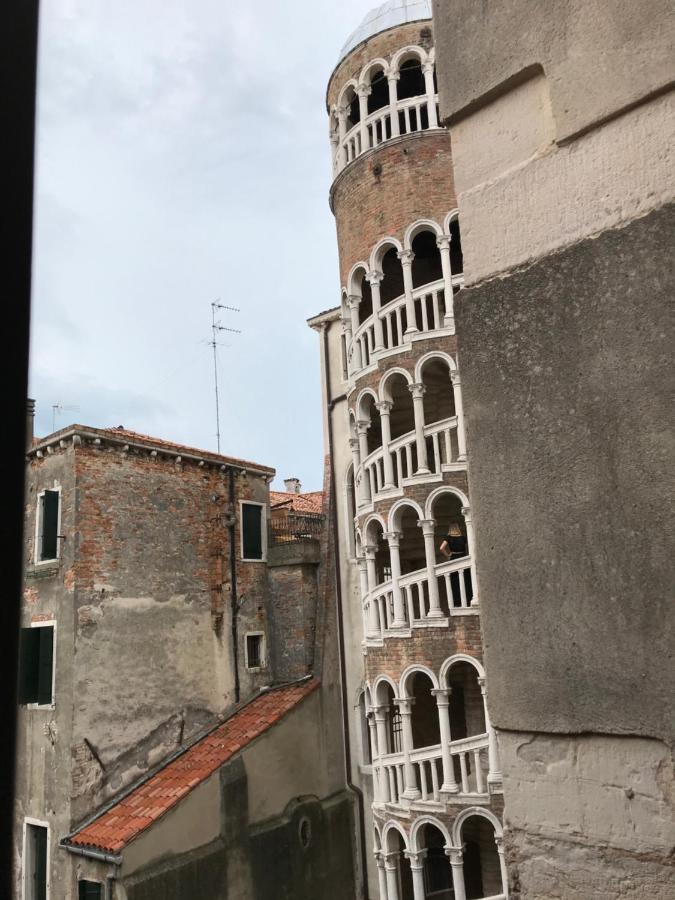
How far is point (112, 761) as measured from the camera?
1700 centimetres

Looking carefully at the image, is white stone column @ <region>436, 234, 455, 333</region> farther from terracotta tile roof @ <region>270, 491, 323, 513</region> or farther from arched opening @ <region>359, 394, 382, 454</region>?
terracotta tile roof @ <region>270, 491, 323, 513</region>

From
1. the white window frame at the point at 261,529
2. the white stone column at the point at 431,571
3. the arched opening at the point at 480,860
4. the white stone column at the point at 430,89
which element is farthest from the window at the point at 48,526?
the white stone column at the point at 430,89

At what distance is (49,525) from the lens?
59.2 ft

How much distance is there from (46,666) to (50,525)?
308cm

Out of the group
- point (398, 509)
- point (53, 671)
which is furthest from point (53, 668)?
point (398, 509)

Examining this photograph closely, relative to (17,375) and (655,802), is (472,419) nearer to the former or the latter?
(655,802)

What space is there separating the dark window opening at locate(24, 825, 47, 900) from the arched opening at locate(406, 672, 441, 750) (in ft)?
26.6

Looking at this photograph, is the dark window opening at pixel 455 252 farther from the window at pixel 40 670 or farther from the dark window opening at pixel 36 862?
the dark window opening at pixel 36 862

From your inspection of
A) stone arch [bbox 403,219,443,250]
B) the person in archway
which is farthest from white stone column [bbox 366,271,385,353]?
the person in archway

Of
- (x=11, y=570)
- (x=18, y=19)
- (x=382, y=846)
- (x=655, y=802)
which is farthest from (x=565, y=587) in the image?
(x=382, y=846)

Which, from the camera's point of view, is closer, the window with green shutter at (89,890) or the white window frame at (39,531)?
the window with green shutter at (89,890)

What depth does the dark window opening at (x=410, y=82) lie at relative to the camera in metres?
16.5

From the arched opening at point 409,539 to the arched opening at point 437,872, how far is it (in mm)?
5464

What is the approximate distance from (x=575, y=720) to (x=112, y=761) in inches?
670
